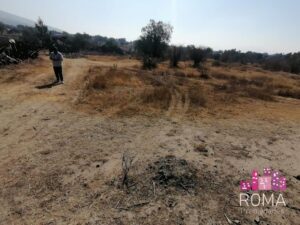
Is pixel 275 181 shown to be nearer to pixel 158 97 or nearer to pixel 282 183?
pixel 282 183

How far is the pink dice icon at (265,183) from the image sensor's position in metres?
5.12

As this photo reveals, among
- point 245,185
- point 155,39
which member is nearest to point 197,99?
point 245,185

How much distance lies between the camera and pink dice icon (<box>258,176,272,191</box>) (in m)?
5.12

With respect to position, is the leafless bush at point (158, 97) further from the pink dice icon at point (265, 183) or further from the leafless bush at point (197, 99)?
the pink dice icon at point (265, 183)

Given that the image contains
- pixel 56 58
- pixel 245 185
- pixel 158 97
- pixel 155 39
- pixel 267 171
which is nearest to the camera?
pixel 245 185

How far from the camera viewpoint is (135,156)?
6047mm

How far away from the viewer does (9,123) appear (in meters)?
7.49

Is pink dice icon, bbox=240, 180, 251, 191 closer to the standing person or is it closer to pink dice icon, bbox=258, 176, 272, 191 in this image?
pink dice icon, bbox=258, 176, 272, 191

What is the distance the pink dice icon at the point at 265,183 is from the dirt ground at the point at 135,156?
1.04 ft

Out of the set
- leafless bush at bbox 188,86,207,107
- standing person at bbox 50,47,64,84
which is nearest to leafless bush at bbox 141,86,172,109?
leafless bush at bbox 188,86,207,107

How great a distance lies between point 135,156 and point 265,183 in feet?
8.66

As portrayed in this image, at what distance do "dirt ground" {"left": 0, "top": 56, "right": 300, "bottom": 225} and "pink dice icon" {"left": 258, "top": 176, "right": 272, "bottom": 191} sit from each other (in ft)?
1.04

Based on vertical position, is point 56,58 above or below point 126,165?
above

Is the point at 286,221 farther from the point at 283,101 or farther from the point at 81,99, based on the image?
the point at 283,101
